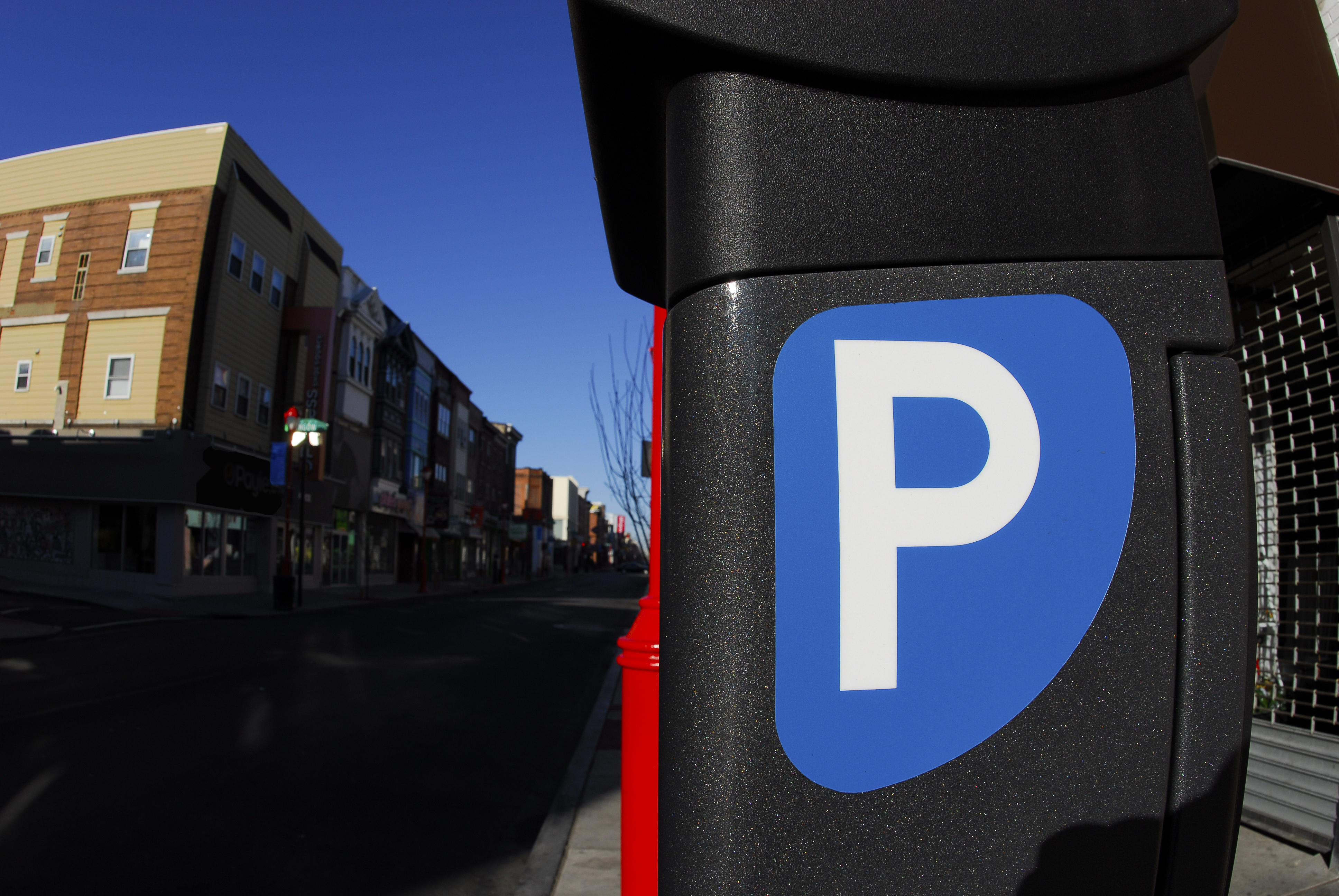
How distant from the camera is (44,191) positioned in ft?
86.0

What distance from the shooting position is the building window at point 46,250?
2552cm

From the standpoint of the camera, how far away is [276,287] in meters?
28.3

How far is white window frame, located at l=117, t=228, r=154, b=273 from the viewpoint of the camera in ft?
80.3

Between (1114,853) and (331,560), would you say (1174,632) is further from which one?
(331,560)

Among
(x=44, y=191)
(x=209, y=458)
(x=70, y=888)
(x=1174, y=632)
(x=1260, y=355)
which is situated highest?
(x=44, y=191)

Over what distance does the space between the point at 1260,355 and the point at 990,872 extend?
172 inches

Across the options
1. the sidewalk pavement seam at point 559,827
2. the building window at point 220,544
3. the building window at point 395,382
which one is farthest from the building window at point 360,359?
the sidewalk pavement seam at point 559,827

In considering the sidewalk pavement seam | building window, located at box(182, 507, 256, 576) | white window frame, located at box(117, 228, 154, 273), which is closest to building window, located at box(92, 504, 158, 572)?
building window, located at box(182, 507, 256, 576)

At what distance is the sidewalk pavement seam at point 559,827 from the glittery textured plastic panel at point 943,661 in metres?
1.50

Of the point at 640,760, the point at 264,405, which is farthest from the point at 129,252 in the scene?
the point at 640,760

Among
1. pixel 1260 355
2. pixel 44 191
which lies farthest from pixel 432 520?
pixel 1260 355

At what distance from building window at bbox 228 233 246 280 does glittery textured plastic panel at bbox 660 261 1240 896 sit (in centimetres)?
2781

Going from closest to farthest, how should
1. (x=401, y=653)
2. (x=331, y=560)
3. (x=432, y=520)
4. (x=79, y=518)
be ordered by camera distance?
1. (x=401, y=653)
2. (x=79, y=518)
3. (x=331, y=560)
4. (x=432, y=520)

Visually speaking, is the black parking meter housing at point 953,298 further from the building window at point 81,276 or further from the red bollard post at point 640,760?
the building window at point 81,276
